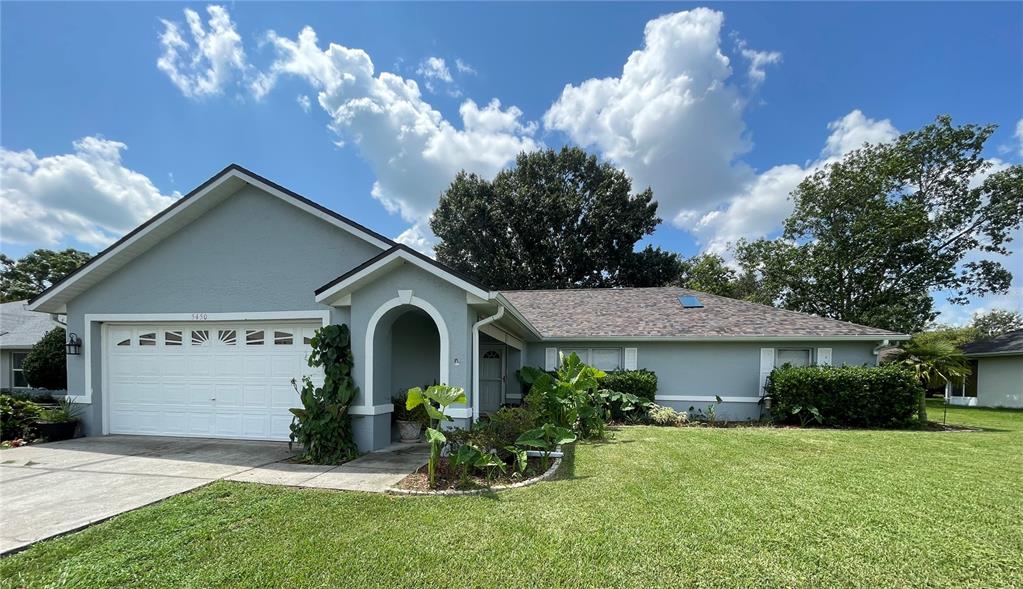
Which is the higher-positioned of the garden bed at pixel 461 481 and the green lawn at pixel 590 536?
the green lawn at pixel 590 536

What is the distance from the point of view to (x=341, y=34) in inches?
395

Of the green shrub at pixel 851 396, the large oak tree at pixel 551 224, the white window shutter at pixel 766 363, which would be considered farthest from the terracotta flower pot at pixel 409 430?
the large oak tree at pixel 551 224

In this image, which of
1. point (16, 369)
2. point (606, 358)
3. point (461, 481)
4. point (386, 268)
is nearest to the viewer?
point (461, 481)

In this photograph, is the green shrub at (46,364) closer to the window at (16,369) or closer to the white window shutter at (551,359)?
the window at (16,369)

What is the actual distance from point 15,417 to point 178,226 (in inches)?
202

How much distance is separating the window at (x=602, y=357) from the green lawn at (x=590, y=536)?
23.5 feet

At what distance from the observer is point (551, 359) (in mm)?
13539

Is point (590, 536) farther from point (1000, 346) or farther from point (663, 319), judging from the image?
point (1000, 346)

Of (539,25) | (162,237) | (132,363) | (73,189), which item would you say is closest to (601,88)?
(539,25)

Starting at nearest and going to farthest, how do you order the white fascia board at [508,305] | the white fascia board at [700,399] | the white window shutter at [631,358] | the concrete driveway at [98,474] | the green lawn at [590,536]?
the green lawn at [590,536]
the concrete driveway at [98,474]
the white fascia board at [508,305]
the white fascia board at [700,399]
the white window shutter at [631,358]

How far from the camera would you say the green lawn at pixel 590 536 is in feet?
10.8

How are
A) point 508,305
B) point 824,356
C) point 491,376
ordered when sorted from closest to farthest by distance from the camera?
1. point 508,305
2. point 824,356
3. point 491,376

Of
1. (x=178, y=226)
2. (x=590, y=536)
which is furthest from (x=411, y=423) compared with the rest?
(x=178, y=226)

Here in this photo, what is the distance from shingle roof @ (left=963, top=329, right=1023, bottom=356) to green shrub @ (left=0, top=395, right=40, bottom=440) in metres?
32.5
